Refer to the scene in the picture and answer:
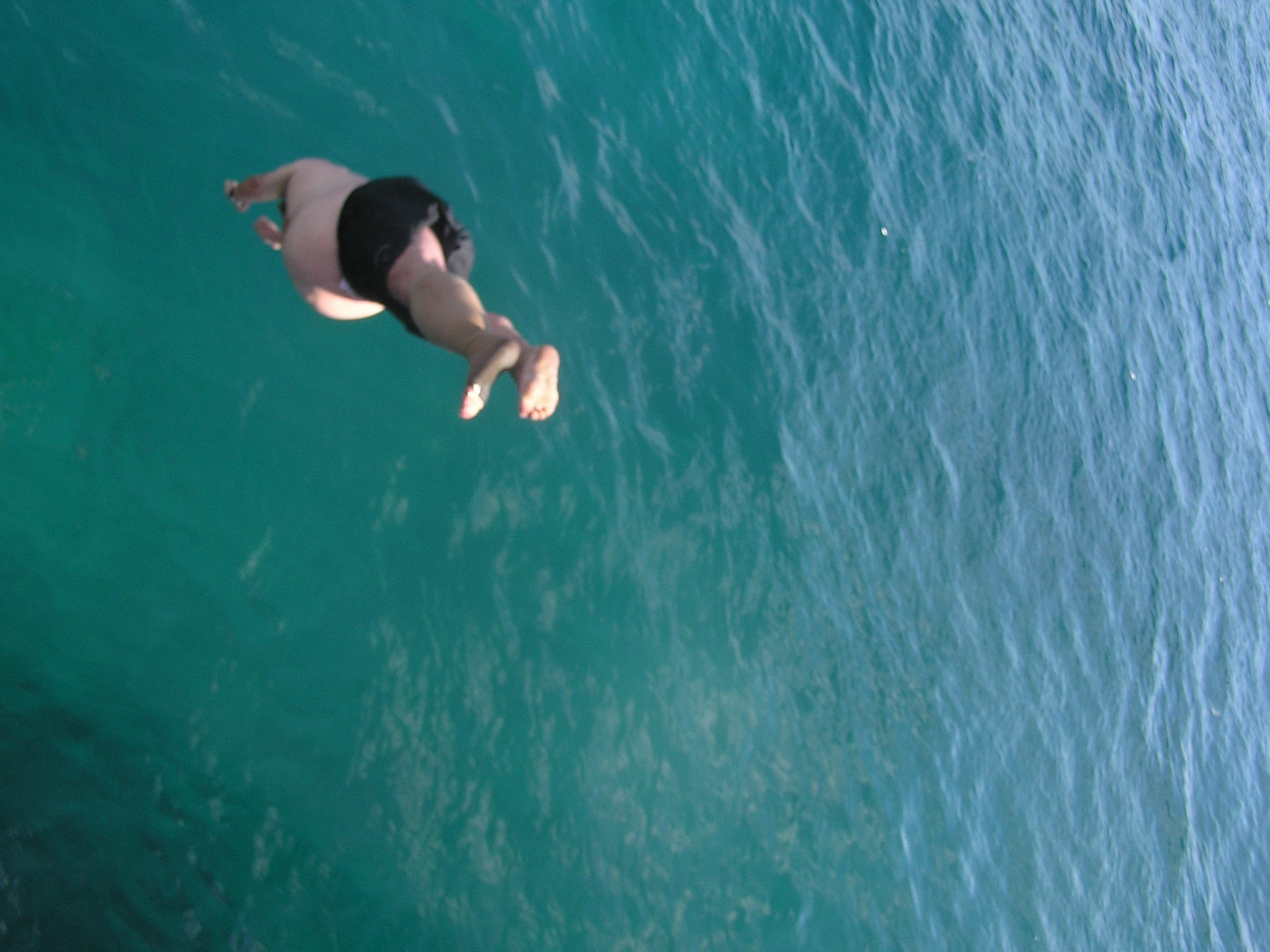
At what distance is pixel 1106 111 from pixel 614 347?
1277 cm

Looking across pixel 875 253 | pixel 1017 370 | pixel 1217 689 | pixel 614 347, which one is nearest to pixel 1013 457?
pixel 1017 370

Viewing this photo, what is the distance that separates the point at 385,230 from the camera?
15.7ft

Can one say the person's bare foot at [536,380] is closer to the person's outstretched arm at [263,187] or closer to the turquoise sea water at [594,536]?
the person's outstretched arm at [263,187]

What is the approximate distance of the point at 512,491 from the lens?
7719 millimetres

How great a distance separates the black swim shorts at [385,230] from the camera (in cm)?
478

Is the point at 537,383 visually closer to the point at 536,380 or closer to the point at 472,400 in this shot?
the point at 536,380

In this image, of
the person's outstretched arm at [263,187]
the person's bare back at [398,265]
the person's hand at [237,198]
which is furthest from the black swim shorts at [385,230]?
the person's hand at [237,198]

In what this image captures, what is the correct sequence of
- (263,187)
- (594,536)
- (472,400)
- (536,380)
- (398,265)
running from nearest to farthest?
(472,400), (536,380), (398,265), (263,187), (594,536)

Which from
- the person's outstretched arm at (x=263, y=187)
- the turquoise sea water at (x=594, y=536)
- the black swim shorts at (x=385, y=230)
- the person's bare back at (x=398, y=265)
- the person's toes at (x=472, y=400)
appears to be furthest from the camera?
the turquoise sea water at (x=594, y=536)

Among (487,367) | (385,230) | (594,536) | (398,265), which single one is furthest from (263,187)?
(594,536)

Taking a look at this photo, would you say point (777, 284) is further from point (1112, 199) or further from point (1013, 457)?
point (1112, 199)

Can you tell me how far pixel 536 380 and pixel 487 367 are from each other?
213 mm

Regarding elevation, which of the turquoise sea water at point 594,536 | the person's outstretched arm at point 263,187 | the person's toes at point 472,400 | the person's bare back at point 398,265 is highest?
the person's outstretched arm at point 263,187

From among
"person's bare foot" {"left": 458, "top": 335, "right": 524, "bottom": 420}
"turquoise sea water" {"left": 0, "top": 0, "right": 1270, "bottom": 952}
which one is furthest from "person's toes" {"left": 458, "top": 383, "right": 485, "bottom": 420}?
"turquoise sea water" {"left": 0, "top": 0, "right": 1270, "bottom": 952}
